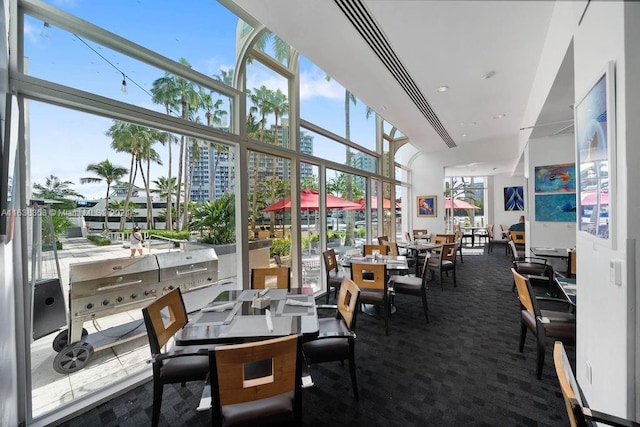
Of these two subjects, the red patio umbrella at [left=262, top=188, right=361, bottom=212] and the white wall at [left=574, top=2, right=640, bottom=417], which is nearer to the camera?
the white wall at [left=574, top=2, right=640, bottom=417]

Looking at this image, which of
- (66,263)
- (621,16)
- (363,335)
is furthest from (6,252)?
(621,16)

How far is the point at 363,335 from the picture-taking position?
3164 mm

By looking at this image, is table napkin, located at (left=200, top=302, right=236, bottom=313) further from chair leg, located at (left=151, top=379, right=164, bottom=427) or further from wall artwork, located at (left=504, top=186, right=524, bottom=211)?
wall artwork, located at (left=504, top=186, right=524, bottom=211)

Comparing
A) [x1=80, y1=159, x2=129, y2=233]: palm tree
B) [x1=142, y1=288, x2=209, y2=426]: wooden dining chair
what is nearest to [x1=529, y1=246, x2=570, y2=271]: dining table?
[x1=142, y1=288, x2=209, y2=426]: wooden dining chair

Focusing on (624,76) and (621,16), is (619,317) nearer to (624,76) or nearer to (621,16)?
(624,76)

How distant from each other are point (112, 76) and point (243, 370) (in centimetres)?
270

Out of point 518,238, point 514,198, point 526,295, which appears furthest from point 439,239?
point 514,198

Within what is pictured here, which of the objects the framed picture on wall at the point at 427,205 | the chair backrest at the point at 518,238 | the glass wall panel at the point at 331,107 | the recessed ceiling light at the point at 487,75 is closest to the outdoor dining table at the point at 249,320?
the glass wall panel at the point at 331,107

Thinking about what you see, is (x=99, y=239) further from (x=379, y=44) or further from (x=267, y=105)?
(x=379, y=44)

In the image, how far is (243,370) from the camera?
4.24ft

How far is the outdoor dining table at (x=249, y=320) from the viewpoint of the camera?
5.56ft

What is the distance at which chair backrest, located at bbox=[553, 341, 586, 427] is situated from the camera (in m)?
0.90

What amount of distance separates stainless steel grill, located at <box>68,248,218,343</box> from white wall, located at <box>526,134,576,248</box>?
18.6 feet

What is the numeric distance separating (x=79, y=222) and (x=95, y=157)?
593mm
